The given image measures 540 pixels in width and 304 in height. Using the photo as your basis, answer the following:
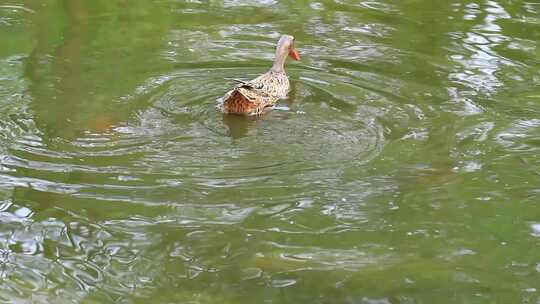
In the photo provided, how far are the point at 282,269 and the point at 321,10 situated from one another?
603 cm

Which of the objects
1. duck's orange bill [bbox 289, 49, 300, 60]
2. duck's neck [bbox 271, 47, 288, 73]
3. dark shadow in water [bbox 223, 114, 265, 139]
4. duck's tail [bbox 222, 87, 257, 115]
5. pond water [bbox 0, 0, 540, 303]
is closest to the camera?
pond water [bbox 0, 0, 540, 303]

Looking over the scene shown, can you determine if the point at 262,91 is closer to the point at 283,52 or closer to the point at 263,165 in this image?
the point at 283,52

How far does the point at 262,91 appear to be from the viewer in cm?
791

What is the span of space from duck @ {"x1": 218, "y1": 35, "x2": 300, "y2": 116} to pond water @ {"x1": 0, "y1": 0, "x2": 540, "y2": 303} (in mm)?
115

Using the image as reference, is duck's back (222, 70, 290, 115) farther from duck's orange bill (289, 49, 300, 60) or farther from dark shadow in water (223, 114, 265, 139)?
duck's orange bill (289, 49, 300, 60)

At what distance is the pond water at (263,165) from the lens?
518 centimetres

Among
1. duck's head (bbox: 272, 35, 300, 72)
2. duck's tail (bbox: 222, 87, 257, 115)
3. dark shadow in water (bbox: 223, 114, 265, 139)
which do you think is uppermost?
duck's head (bbox: 272, 35, 300, 72)

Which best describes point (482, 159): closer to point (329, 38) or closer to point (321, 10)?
point (329, 38)

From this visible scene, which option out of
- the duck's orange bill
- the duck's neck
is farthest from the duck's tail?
the duck's orange bill

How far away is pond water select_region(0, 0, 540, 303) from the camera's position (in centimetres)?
518

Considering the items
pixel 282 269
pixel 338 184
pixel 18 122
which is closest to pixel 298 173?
pixel 338 184

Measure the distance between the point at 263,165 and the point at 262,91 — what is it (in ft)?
5.19

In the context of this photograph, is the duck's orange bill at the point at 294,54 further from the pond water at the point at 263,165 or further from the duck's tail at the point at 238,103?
the duck's tail at the point at 238,103

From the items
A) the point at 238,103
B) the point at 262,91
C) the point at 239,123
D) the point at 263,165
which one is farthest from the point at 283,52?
the point at 263,165
